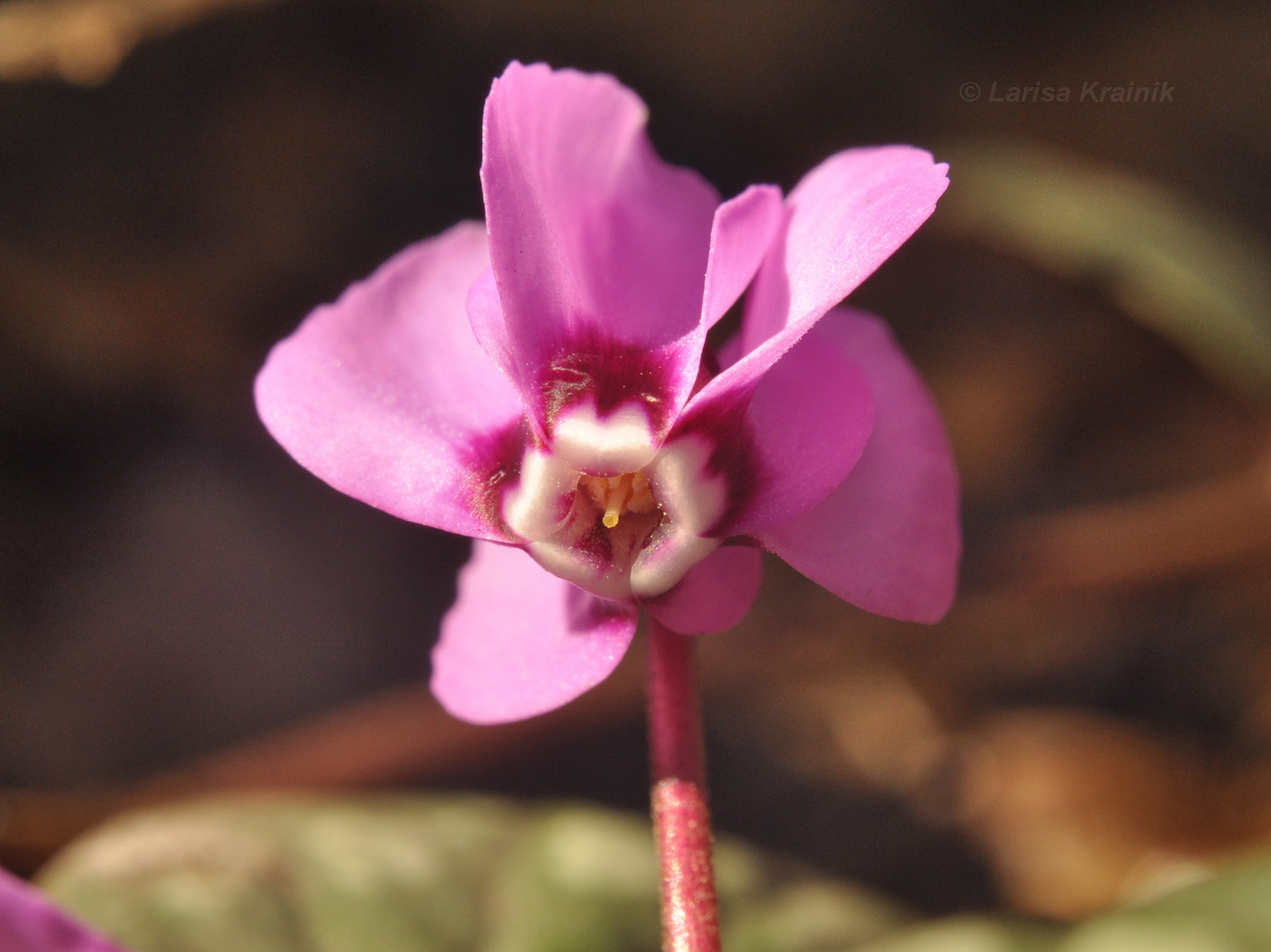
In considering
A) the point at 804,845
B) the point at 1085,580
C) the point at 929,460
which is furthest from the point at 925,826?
the point at 929,460

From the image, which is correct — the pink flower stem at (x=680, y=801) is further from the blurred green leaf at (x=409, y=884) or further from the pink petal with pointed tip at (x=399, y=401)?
the blurred green leaf at (x=409, y=884)

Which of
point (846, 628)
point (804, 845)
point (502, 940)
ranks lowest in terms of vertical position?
point (502, 940)

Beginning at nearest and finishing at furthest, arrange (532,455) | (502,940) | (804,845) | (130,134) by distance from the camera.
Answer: (532,455) < (502,940) < (804,845) < (130,134)

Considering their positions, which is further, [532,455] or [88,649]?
[88,649]

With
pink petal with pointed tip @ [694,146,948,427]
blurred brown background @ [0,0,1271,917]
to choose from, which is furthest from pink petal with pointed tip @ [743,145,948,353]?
blurred brown background @ [0,0,1271,917]

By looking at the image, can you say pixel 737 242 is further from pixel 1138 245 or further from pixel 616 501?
pixel 1138 245

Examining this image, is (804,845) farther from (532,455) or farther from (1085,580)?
(532,455)

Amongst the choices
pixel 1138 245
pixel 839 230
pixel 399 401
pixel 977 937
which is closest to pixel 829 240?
pixel 839 230

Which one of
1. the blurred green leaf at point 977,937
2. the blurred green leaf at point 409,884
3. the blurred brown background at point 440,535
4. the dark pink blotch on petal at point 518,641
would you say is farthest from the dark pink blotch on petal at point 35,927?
the blurred brown background at point 440,535
